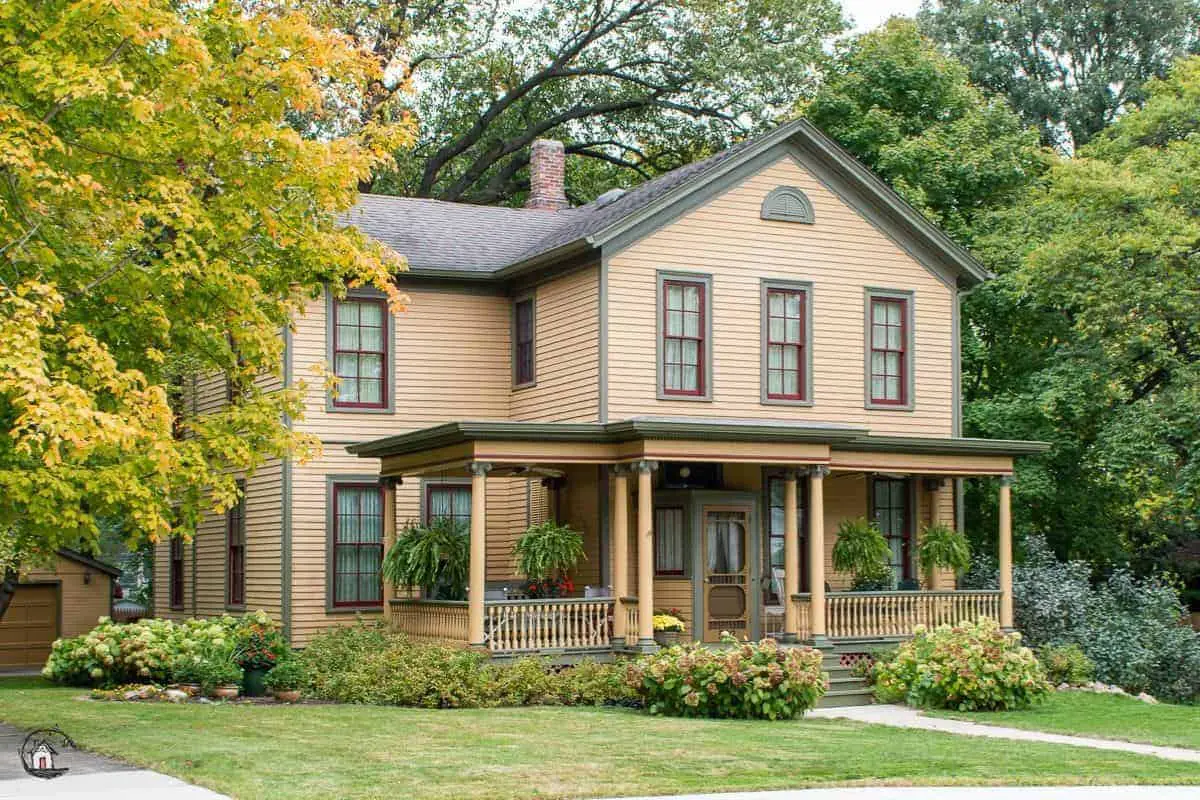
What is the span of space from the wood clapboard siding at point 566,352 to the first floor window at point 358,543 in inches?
118

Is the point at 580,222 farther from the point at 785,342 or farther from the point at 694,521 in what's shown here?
the point at 694,521

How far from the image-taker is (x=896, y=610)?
25328 mm

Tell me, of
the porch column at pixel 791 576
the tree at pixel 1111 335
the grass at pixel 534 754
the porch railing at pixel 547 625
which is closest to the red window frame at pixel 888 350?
the tree at pixel 1111 335

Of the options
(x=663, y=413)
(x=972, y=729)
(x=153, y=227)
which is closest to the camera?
(x=153, y=227)

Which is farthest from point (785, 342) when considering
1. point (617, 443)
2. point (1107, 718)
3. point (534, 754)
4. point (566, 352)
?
point (534, 754)

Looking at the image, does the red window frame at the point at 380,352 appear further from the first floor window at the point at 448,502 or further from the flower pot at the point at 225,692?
the flower pot at the point at 225,692

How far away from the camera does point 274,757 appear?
1455 centimetres

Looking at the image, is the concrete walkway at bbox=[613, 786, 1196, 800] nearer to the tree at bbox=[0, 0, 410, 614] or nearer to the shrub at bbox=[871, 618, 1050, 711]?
the tree at bbox=[0, 0, 410, 614]

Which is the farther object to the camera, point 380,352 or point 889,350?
point 889,350

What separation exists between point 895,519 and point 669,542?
5200mm

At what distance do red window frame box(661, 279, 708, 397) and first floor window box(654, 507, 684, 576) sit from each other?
2.00 metres

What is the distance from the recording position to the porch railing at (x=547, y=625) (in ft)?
73.6

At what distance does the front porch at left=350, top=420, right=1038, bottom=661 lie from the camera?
22625mm

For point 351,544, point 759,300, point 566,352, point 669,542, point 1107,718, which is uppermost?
point 759,300
